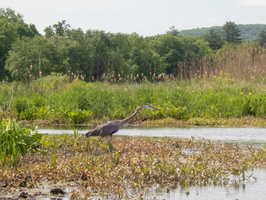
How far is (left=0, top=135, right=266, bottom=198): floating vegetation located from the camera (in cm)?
741

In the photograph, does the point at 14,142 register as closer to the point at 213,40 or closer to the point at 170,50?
the point at 170,50

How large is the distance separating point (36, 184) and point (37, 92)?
13.9 metres

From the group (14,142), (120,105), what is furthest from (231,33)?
(14,142)

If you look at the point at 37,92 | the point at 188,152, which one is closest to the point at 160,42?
the point at 37,92

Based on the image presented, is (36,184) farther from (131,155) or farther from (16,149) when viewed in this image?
(131,155)

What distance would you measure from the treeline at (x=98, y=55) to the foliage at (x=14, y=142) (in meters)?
13.0

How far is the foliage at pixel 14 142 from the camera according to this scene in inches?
330

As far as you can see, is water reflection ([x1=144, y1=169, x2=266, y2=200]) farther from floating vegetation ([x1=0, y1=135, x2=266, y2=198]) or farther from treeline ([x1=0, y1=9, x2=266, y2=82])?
treeline ([x1=0, y1=9, x2=266, y2=82])

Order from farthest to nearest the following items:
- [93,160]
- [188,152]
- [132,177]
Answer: [188,152], [93,160], [132,177]

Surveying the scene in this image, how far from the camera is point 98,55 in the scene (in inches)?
2313

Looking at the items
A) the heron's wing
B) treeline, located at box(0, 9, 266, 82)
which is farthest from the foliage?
treeline, located at box(0, 9, 266, 82)

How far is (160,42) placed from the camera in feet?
267

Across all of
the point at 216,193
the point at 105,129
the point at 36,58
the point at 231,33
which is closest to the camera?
the point at 216,193

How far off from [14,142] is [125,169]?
187cm
